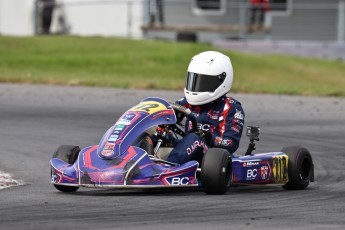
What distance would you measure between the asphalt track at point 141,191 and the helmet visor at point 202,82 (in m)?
0.85

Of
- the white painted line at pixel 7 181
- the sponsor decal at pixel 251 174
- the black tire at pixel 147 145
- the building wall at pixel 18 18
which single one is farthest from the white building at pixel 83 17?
the black tire at pixel 147 145

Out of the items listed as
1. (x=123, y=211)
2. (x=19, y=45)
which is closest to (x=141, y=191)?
(x=123, y=211)

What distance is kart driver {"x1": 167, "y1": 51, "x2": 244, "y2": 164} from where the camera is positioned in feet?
27.3

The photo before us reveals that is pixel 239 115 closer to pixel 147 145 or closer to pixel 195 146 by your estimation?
pixel 195 146

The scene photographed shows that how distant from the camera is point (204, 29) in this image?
98.0ft

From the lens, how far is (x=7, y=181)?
8211 millimetres

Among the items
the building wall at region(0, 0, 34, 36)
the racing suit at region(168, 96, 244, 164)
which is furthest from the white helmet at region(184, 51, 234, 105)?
the building wall at region(0, 0, 34, 36)

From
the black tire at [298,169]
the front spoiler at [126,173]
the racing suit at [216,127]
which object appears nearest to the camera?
the front spoiler at [126,173]

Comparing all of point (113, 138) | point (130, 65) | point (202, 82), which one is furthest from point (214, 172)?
point (130, 65)

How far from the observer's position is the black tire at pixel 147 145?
25.6ft

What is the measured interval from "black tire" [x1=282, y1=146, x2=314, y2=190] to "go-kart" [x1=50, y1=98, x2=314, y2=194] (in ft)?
0.72

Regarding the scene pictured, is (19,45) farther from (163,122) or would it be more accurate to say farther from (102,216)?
(102,216)

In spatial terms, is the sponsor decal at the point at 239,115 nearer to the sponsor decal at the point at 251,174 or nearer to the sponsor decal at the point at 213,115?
the sponsor decal at the point at 213,115

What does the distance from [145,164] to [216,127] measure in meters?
1.16
